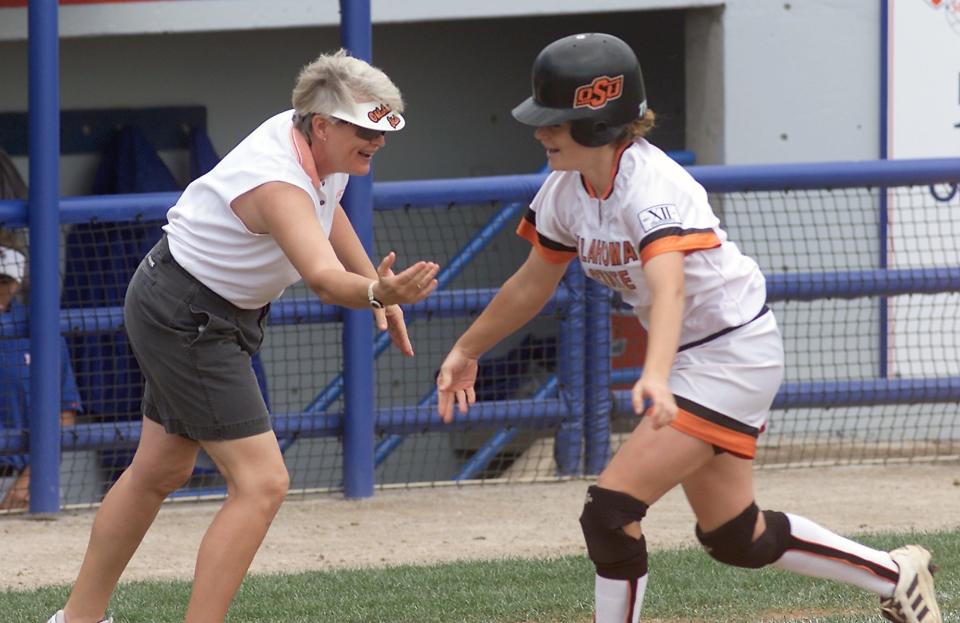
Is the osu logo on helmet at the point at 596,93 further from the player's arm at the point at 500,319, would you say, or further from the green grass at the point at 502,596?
the green grass at the point at 502,596

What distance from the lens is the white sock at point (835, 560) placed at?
13.3 feet

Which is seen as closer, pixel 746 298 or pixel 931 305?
pixel 746 298

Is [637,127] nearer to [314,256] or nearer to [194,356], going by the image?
[314,256]

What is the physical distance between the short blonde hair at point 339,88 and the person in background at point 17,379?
2.90 meters

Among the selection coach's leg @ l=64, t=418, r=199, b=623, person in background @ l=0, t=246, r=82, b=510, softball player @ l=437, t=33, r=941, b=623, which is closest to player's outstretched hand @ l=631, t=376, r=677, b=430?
softball player @ l=437, t=33, r=941, b=623

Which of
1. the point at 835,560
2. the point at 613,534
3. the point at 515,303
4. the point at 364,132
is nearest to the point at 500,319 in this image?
the point at 515,303

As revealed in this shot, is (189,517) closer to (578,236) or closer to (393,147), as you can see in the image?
(578,236)

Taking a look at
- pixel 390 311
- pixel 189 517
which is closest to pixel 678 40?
pixel 189 517

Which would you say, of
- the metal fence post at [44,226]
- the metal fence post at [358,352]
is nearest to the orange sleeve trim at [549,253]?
the metal fence post at [358,352]

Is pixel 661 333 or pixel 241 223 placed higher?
pixel 241 223

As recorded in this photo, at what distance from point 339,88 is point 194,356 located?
77 centimetres

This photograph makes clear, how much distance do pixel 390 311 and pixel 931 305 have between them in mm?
4591

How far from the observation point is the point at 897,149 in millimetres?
8414

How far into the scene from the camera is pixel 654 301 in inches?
139
